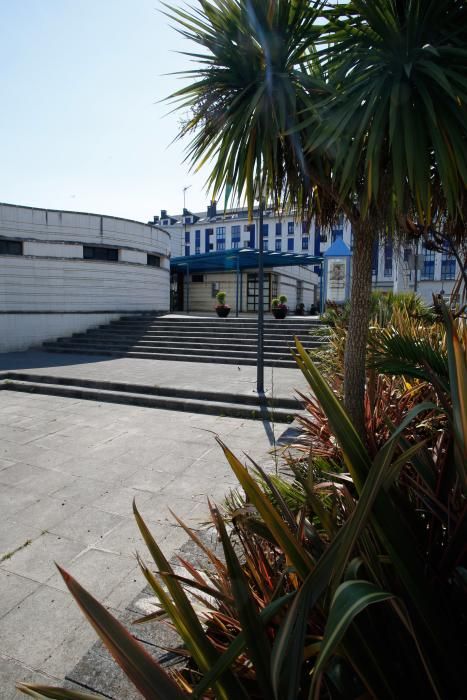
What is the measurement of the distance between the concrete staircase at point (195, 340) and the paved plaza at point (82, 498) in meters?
4.32

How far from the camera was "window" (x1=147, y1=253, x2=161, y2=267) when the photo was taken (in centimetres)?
1928

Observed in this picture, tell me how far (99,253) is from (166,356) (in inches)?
274

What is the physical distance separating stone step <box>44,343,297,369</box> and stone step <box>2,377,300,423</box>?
11.4 feet

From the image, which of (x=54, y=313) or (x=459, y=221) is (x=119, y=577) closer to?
(x=459, y=221)

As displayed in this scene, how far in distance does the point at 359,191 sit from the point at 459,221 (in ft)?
3.64

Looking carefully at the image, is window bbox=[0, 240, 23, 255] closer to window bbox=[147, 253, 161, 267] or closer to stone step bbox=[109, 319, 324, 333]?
stone step bbox=[109, 319, 324, 333]

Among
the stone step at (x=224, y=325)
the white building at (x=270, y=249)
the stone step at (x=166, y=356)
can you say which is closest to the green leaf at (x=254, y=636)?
the stone step at (x=166, y=356)

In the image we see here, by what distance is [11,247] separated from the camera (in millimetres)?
14594

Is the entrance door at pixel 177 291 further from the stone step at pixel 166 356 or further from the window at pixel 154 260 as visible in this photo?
the stone step at pixel 166 356

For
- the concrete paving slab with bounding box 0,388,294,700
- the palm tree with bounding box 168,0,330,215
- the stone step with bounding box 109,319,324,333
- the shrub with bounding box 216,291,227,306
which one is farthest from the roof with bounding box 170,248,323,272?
the palm tree with bounding box 168,0,330,215

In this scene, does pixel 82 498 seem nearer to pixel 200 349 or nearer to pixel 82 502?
pixel 82 502

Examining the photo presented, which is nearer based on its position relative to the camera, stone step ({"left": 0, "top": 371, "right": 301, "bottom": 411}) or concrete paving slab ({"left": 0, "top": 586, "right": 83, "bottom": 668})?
concrete paving slab ({"left": 0, "top": 586, "right": 83, "bottom": 668})

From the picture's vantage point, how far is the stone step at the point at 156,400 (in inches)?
266

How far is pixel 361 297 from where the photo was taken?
3.15 m
